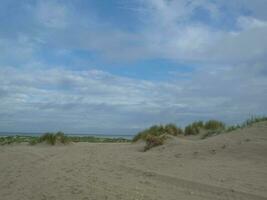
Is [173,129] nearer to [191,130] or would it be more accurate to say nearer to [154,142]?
[191,130]

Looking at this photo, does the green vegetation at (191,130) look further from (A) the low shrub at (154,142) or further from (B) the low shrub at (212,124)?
(A) the low shrub at (154,142)

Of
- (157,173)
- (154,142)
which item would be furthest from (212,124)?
(157,173)

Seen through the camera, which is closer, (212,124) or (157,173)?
(157,173)

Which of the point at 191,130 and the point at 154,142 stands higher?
the point at 191,130

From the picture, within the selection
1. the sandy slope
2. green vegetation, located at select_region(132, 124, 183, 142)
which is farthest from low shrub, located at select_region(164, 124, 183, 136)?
the sandy slope

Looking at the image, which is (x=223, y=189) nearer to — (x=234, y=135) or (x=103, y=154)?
(x=234, y=135)

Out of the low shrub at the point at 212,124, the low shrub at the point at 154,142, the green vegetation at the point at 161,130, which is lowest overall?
the low shrub at the point at 154,142

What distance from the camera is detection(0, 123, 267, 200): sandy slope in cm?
980

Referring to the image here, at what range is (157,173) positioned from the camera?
11.9 meters

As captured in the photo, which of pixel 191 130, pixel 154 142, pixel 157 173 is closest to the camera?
pixel 157 173

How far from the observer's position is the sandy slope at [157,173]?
Result: 9.80 meters

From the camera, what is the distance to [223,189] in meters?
9.47

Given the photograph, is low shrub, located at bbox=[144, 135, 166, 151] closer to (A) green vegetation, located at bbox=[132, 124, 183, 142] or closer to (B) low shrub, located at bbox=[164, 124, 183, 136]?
(A) green vegetation, located at bbox=[132, 124, 183, 142]

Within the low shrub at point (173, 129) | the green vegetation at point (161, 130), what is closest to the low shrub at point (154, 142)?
the green vegetation at point (161, 130)
